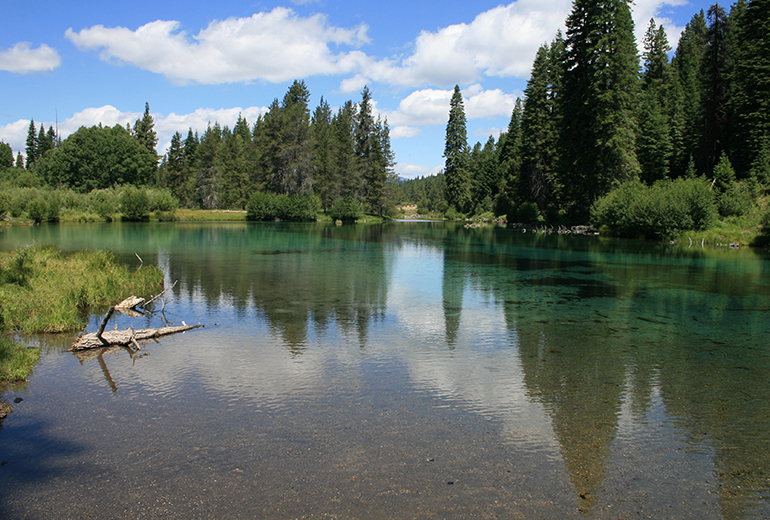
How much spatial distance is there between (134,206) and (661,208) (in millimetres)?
64051

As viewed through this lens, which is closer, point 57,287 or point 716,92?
point 57,287

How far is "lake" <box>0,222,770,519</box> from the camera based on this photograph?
217 inches

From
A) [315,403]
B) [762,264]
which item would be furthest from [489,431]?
[762,264]

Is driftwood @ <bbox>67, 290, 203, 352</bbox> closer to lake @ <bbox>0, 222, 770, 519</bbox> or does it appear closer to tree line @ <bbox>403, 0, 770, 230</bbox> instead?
lake @ <bbox>0, 222, 770, 519</bbox>

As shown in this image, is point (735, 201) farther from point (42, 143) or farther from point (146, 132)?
point (42, 143)

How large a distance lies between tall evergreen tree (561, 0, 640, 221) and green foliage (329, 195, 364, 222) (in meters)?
39.0

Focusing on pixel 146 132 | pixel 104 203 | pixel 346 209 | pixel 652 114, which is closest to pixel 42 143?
pixel 146 132

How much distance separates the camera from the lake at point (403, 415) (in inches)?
217

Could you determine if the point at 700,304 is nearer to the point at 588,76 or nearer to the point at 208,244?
the point at 208,244

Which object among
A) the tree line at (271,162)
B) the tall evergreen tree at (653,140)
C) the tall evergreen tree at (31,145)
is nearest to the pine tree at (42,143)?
the tall evergreen tree at (31,145)

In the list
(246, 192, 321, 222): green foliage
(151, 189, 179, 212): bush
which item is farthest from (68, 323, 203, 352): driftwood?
(246, 192, 321, 222): green foliage

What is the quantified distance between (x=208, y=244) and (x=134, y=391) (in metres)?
30.1

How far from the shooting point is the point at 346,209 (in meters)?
82.4

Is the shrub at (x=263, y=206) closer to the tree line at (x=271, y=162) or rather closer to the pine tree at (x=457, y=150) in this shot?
the tree line at (x=271, y=162)
